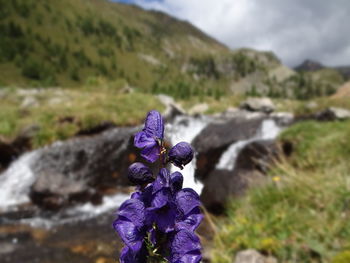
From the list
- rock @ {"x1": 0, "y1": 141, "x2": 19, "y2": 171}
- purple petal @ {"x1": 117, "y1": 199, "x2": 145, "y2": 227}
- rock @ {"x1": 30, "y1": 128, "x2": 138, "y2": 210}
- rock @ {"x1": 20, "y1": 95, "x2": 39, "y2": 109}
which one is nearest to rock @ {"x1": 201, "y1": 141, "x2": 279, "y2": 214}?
rock @ {"x1": 30, "y1": 128, "x2": 138, "y2": 210}

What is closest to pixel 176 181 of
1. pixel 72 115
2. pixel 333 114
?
pixel 72 115

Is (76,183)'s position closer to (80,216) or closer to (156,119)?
(80,216)

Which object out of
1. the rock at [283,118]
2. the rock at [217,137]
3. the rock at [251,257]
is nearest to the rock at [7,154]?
the rock at [217,137]

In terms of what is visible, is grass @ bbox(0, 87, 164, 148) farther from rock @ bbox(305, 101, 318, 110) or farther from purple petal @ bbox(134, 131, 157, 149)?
purple petal @ bbox(134, 131, 157, 149)

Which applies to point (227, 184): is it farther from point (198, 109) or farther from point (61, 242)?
point (198, 109)

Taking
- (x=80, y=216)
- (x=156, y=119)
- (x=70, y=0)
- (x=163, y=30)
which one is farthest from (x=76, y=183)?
(x=163, y=30)
